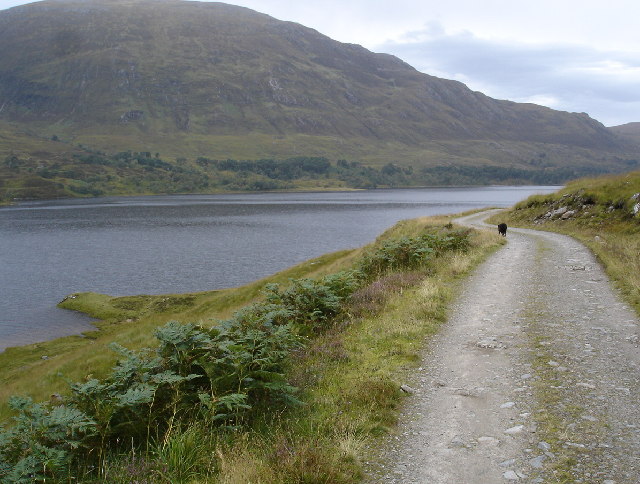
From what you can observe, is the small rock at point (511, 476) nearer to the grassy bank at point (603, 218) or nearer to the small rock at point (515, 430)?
the small rock at point (515, 430)

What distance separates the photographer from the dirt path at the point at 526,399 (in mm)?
6285

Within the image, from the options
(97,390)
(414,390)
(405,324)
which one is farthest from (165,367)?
(405,324)

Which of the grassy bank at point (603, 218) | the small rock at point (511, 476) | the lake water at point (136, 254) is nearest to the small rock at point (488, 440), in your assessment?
the small rock at point (511, 476)

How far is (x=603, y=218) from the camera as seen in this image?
36250 millimetres

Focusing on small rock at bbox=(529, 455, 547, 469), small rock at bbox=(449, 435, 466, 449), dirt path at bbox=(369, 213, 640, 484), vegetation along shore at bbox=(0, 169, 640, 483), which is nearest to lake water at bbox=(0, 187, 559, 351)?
vegetation along shore at bbox=(0, 169, 640, 483)

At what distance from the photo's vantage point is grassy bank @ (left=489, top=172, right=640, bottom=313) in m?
19.3

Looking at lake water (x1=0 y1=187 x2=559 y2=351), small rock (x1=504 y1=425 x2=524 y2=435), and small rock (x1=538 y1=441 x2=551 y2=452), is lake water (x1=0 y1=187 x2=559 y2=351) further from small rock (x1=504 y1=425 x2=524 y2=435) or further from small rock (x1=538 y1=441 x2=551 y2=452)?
small rock (x1=538 y1=441 x2=551 y2=452)

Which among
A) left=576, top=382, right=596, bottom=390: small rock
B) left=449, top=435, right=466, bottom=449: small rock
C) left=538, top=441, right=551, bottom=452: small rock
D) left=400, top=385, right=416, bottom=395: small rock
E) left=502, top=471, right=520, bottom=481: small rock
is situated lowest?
left=400, top=385, right=416, bottom=395: small rock

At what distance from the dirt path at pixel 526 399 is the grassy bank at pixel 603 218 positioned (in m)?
3.40

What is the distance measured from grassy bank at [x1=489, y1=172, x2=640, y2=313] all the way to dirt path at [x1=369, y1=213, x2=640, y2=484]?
340 centimetres

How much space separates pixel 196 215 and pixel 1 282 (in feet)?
317

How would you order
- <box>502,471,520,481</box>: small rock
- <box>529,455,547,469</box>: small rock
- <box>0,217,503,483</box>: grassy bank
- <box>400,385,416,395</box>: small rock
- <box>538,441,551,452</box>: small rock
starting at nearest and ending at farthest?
<box>502,471,520,481</box>: small rock, <box>529,455,547,469</box>: small rock, <box>0,217,503,483</box>: grassy bank, <box>538,441,551,452</box>: small rock, <box>400,385,416,395</box>: small rock

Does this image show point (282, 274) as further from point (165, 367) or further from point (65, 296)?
point (165, 367)

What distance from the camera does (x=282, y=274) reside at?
161ft
